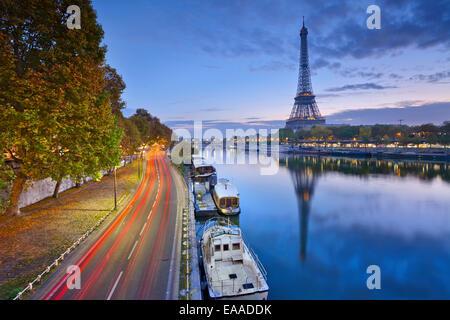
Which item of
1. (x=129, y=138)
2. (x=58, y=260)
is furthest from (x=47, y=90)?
(x=129, y=138)

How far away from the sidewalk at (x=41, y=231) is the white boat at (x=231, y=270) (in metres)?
11.5

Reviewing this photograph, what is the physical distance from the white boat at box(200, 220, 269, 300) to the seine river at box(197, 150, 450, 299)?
324cm

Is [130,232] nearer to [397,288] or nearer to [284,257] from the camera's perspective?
[284,257]

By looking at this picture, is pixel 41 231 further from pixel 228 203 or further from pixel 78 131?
pixel 228 203

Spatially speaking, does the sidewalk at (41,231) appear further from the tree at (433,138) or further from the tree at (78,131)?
the tree at (433,138)

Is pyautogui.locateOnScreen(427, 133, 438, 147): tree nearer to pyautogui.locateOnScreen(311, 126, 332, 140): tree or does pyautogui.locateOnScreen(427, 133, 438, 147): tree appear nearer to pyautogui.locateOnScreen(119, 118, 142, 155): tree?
pyautogui.locateOnScreen(311, 126, 332, 140): tree

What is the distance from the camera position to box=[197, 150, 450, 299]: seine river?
19.9 metres

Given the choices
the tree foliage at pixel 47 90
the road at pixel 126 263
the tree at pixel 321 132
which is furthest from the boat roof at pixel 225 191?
the tree at pixel 321 132

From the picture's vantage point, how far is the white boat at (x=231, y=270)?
576 inches

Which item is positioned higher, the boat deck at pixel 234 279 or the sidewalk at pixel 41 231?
the sidewalk at pixel 41 231

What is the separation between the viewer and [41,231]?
21656 millimetres

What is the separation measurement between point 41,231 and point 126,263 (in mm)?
11277

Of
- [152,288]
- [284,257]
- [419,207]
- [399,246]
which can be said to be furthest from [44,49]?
[419,207]
